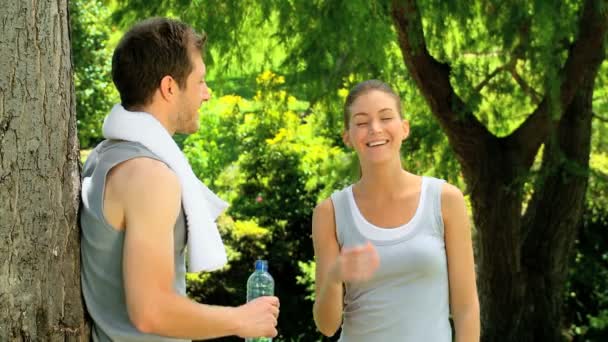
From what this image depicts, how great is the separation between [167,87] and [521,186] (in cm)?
594

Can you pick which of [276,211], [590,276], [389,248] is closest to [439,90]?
[590,276]

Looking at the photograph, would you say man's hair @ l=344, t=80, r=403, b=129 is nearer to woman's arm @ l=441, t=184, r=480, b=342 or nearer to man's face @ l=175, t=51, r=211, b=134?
woman's arm @ l=441, t=184, r=480, b=342

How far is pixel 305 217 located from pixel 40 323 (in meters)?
8.86

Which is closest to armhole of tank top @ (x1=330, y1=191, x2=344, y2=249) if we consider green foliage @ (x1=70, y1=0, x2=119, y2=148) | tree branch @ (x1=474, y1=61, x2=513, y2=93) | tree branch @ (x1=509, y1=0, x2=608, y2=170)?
tree branch @ (x1=509, y1=0, x2=608, y2=170)

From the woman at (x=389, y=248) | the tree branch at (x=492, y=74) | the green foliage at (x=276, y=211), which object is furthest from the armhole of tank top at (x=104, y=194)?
the green foliage at (x=276, y=211)

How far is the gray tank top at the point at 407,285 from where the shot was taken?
2840mm

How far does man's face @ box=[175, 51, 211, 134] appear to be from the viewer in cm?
220

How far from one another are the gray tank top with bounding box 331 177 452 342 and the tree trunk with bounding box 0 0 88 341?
2.94 ft

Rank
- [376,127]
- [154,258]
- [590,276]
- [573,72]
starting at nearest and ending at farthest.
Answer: [154,258] < [376,127] < [573,72] < [590,276]

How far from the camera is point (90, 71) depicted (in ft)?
48.6

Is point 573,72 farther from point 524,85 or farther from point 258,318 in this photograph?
point 258,318

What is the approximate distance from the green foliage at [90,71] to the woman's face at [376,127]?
11.5 m

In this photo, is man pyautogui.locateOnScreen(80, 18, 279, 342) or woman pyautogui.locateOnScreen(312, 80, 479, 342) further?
woman pyautogui.locateOnScreen(312, 80, 479, 342)

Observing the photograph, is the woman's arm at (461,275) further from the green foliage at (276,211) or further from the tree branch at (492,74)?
the green foliage at (276,211)
